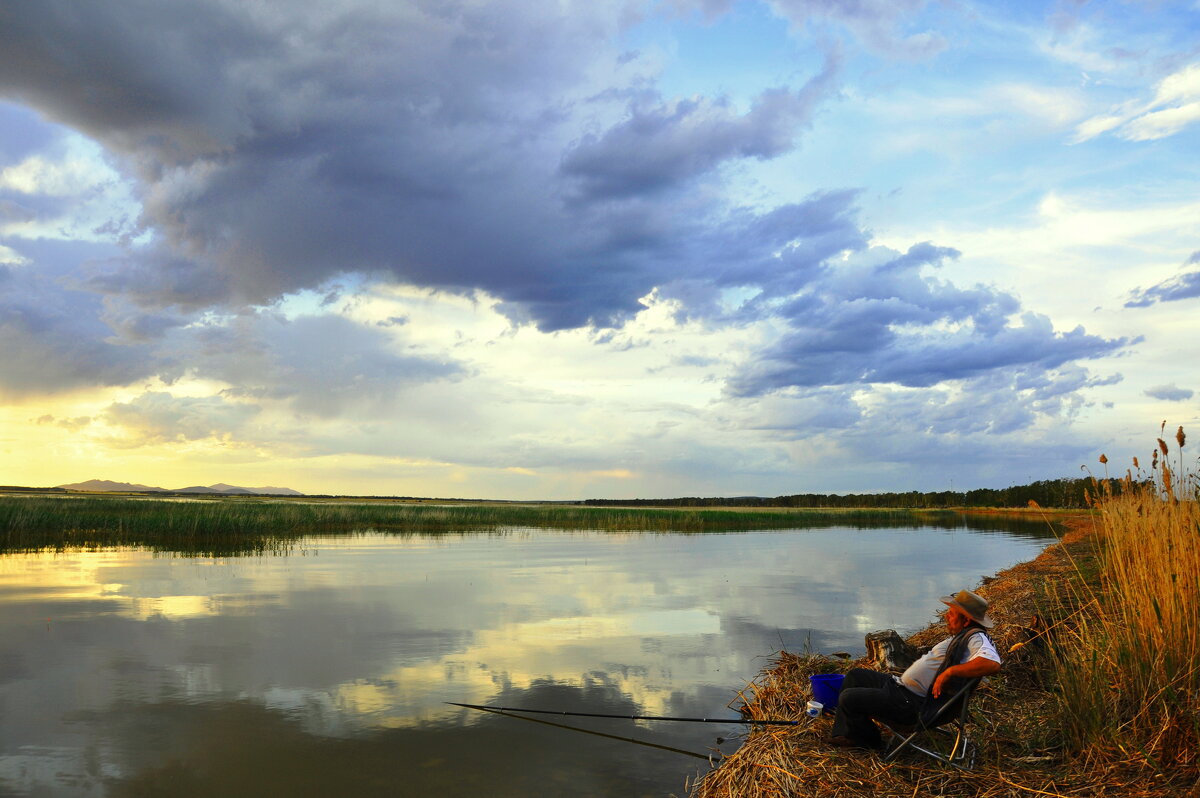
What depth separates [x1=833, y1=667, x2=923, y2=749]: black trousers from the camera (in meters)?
5.42

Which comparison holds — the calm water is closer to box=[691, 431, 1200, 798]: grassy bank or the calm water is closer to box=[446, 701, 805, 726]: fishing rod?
box=[446, 701, 805, 726]: fishing rod

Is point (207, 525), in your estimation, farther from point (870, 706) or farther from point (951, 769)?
point (951, 769)

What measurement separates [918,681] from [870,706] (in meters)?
0.46

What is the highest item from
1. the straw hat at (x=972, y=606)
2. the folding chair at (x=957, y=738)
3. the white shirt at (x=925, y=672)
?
the straw hat at (x=972, y=606)

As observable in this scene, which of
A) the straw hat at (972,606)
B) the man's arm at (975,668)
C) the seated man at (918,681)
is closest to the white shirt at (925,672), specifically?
the seated man at (918,681)

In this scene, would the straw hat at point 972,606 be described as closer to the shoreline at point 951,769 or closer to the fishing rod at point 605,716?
the shoreline at point 951,769

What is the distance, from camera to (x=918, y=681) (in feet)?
18.4

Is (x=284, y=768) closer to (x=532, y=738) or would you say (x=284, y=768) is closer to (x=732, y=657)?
(x=532, y=738)

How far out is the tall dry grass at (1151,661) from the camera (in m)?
4.84

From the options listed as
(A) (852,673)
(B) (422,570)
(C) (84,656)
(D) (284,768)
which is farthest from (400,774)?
(B) (422,570)

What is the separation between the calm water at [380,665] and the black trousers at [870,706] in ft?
5.07

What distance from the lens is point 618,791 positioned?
603 cm

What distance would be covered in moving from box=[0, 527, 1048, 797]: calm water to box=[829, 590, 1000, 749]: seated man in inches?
63.5

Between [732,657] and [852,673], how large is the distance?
5.15 meters
